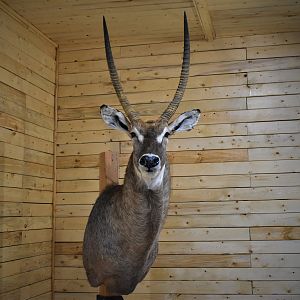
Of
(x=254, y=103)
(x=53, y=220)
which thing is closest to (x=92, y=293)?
(x=53, y=220)

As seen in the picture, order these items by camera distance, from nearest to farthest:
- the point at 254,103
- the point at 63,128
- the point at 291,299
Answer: the point at 291,299, the point at 254,103, the point at 63,128

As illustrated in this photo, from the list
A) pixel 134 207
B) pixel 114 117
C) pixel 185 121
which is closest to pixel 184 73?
pixel 185 121

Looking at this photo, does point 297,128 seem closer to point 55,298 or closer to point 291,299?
point 291,299

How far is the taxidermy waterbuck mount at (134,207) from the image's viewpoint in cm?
282

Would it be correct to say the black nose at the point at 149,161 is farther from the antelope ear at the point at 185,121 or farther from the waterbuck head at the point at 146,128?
the antelope ear at the point at 185,121

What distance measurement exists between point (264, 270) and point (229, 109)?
5.33 feet

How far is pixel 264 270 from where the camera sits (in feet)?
14.2

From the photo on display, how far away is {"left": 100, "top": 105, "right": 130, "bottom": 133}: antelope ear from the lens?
3008 millimetres

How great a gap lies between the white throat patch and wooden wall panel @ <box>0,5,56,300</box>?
160 cm

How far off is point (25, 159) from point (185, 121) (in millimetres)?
1809

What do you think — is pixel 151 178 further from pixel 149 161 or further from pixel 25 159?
pixel 25 159

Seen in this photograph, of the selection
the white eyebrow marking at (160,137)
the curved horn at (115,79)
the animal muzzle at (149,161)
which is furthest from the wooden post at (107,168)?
the animal muzzle at (149,161)

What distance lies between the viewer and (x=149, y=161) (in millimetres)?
2627

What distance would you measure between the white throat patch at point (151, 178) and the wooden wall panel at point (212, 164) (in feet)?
5.93
